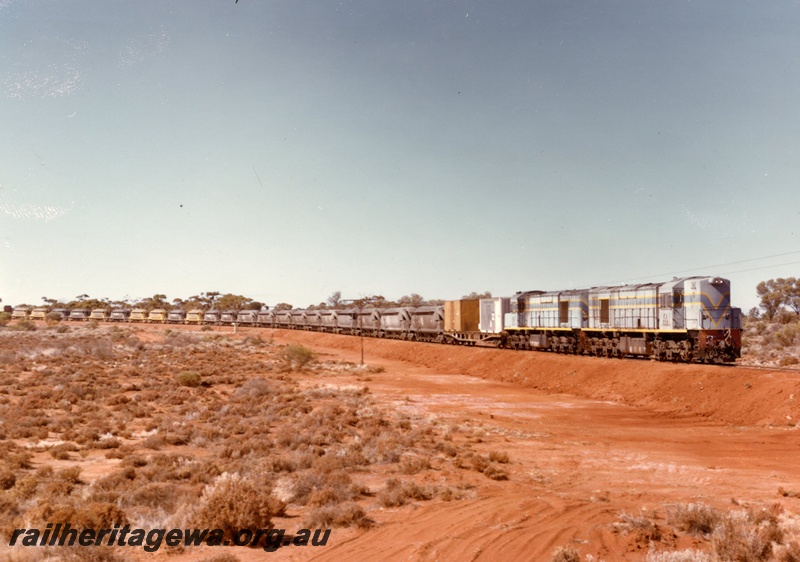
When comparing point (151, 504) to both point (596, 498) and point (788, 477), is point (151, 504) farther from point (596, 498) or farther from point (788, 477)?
point (788, 477)

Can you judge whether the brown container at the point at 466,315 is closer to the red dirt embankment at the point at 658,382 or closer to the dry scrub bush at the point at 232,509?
the red dirt embankment at the point at 658,382

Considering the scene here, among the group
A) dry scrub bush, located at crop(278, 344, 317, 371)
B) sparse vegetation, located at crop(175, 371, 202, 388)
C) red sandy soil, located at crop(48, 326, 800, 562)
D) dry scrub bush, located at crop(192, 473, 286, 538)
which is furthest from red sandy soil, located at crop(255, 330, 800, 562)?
sparse vegetation, located at crop(175, 371, 202, 388)

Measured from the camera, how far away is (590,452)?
1727 centimetres

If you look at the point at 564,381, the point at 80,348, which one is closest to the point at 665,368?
the point at 564,381

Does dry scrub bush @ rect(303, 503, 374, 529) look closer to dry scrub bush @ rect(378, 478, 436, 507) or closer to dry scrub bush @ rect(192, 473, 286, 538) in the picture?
dry scrub bush @ rect(192, 473, 286, 538)

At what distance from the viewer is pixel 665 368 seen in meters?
27.8

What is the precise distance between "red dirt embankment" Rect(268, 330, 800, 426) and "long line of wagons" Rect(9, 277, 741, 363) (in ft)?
6.40

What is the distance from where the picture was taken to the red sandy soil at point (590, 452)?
8969 millimetres

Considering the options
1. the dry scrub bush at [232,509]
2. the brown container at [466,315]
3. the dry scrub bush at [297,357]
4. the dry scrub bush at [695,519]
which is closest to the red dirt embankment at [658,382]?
the brown container at [466,315]

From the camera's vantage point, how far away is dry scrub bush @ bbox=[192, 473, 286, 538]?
9430 mm

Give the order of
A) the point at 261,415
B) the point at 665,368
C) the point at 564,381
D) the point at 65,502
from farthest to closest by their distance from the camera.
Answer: the point at 564,381 → the point at 665,368 → the point at 261,415 → the point at 65,502

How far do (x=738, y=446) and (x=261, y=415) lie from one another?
18523 millimetres

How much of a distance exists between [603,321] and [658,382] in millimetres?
9349

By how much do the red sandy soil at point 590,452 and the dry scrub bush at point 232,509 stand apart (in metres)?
1.05
